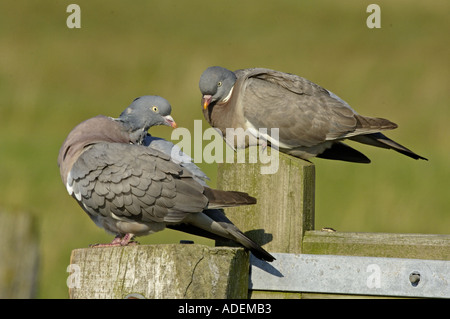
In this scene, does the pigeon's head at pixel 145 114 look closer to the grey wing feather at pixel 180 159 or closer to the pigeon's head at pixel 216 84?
the grey wing feather at pixel 180 159

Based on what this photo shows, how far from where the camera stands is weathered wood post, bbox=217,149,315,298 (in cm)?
569

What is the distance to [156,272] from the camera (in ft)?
16.4

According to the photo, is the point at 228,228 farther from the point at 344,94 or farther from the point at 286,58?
the point at 286,58

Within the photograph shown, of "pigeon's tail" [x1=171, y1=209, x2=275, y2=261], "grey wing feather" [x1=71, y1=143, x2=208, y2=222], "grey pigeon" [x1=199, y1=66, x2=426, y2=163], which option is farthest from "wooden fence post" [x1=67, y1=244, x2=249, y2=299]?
"grey pigeon" [x1=199, y1=66, x2=426, y2=163]

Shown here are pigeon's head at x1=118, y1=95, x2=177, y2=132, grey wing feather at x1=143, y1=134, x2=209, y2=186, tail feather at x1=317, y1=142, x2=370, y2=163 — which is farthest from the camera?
tail feather at x1=317, y1=142, x2=370, y2=163

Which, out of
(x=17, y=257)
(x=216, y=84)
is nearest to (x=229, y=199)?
(x=17, y=257)

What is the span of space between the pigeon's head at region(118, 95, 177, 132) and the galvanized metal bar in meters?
1.96

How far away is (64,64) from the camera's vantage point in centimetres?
2098

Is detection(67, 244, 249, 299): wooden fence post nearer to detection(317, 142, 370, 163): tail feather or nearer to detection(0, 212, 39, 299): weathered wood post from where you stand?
detection(0, 212, 39, 299): weathered wood post

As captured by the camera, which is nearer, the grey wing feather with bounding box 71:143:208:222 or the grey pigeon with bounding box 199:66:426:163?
the grey wing feather with bounding box 71:143:208:222

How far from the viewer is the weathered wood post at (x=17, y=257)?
7.01 meters

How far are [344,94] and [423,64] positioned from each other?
2.59 metres

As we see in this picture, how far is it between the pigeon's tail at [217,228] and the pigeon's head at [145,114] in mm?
835

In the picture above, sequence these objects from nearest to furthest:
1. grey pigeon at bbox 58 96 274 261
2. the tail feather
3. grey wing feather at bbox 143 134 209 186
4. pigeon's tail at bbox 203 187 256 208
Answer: pigeon's tail at bbox 203 187 256 208 → grey pigeon at bbox 58 96 274 261 → grey wing feather at bbox 143 134 209 186 → the tail feather
